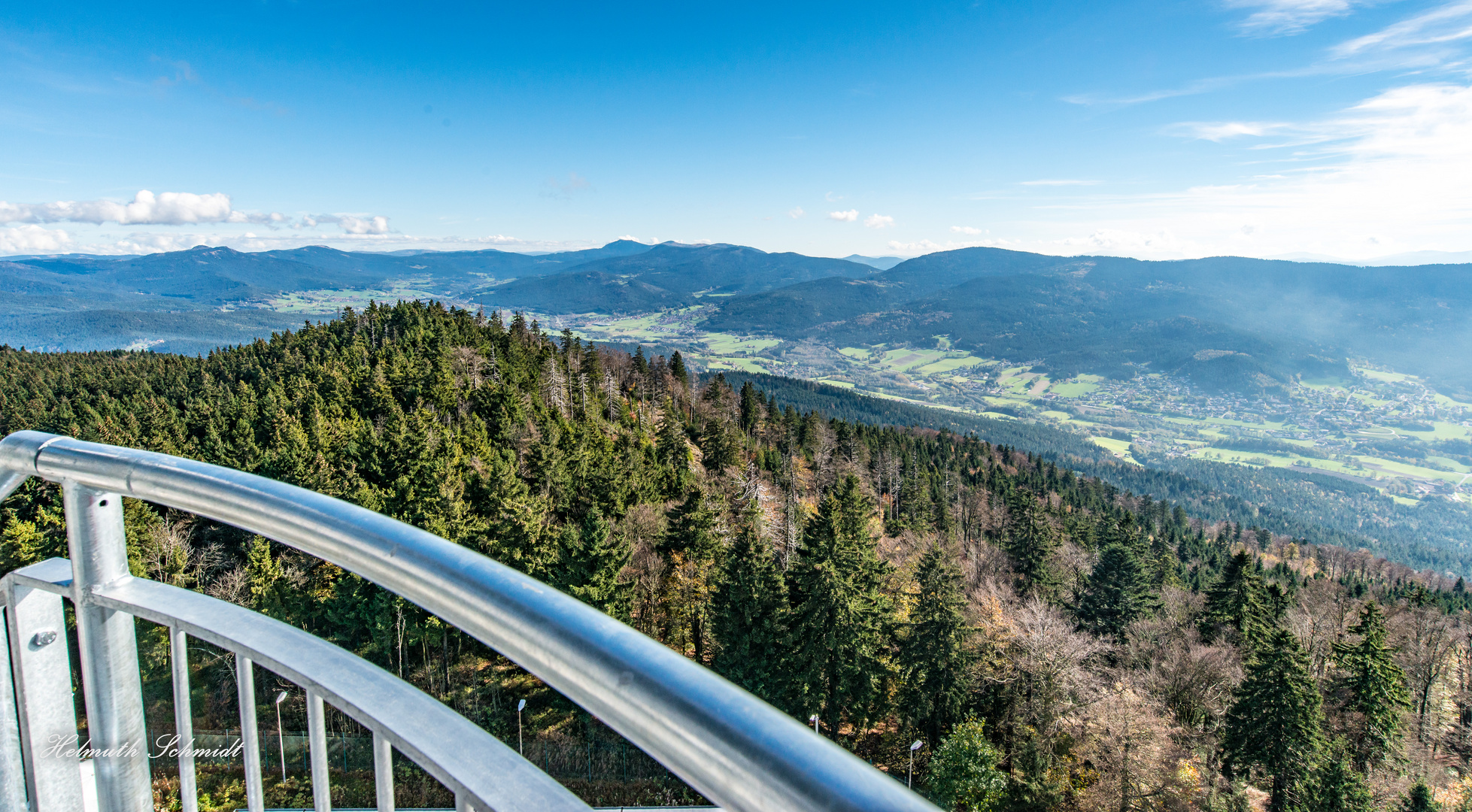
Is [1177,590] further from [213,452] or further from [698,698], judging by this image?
[213,452]

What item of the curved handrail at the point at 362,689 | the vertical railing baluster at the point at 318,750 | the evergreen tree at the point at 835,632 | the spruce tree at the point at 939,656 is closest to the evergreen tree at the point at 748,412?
the evergreen tree at the point at 835,632

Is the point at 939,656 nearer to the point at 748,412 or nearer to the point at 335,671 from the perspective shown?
the point at 335,671

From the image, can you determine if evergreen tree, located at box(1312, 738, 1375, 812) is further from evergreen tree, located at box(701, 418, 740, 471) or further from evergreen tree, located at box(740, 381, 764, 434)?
evergreen tree, located at box(740, 381, 764, 434)

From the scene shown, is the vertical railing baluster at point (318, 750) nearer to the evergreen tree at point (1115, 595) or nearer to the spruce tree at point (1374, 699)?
the spruce tree at point (1374, 699)

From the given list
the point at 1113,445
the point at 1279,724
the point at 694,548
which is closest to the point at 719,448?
the point at 694,548

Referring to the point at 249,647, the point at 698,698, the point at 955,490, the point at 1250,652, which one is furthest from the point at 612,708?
the point at 955,490

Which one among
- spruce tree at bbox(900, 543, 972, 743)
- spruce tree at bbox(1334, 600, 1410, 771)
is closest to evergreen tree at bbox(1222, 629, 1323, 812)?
spruce tree at bbox(1334, 600, 1410, 771)

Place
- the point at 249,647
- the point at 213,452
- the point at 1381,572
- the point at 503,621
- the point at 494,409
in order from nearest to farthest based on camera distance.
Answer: the point at 503,621, the point at 249,647, the point at 213,452, the point at 494,409, the point at 1381,572

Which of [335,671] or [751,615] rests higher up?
[335,671]
